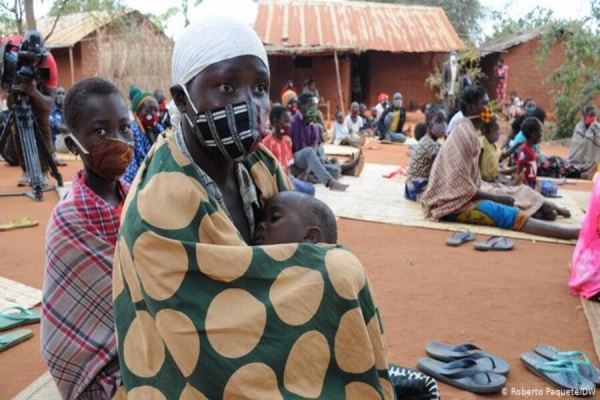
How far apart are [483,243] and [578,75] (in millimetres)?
11836

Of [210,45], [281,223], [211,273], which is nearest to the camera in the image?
[211,273]

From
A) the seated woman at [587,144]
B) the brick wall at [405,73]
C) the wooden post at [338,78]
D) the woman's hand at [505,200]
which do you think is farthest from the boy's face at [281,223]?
the brick wall at [405,73]

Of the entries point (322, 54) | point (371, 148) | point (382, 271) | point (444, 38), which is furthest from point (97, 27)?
point (382, 271)

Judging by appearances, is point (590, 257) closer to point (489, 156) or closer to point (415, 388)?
point (415, 388)

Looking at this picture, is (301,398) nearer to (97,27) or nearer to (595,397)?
(595,397)

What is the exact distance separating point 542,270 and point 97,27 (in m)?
15.2

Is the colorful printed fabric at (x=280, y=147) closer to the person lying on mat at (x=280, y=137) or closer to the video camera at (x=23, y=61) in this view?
the person lying on mat at (x=280, y=137)

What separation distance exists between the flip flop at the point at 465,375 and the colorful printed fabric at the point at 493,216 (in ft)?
11.3

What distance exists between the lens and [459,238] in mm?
5785

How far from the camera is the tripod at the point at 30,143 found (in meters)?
6.94

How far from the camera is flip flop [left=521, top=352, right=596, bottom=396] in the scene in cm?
291

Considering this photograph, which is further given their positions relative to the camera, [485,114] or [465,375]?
[485,114]

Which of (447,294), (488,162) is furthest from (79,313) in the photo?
(488,162)

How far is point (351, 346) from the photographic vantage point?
1438 millimetres
